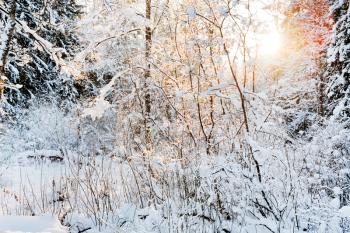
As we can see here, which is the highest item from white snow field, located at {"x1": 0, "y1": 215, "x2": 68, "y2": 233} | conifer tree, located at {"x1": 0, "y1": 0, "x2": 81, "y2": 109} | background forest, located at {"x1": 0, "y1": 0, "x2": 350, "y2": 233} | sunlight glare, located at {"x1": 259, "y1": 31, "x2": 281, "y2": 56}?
conifer tree, located at {"x1": 0, "y1": 0, "x2": 81, "y2": 109}

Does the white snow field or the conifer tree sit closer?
the white snow field

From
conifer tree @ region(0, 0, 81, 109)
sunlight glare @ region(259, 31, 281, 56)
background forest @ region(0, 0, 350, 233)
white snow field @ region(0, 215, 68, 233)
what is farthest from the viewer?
conifer tree @ region(0, 0, 81, 109)

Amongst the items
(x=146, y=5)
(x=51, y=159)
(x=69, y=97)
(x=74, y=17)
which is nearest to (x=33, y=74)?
(x=69, y=97)

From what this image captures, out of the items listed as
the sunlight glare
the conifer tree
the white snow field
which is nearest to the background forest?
the sunlight glare

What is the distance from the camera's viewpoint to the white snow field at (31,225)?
136 inches

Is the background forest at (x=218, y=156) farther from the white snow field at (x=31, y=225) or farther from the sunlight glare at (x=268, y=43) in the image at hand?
the white snow field at (x=31, y=225)

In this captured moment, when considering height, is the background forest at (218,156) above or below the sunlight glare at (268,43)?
below

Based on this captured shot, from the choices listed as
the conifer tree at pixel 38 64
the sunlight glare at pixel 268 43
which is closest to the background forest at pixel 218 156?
the sunlight glare at pixel 268 43

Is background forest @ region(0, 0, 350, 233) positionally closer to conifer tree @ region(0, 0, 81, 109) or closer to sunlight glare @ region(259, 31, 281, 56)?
sunlight glare @ region(259, 31, 281, 56)

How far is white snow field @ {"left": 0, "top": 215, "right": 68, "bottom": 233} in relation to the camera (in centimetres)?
345

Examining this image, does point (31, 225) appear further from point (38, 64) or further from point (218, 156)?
point (38, 64)

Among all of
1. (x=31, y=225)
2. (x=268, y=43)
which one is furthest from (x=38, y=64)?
(x=268, y=43)

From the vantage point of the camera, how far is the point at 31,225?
3582mm

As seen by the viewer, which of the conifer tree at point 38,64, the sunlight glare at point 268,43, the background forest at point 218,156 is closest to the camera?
the background forest at point 218,156
